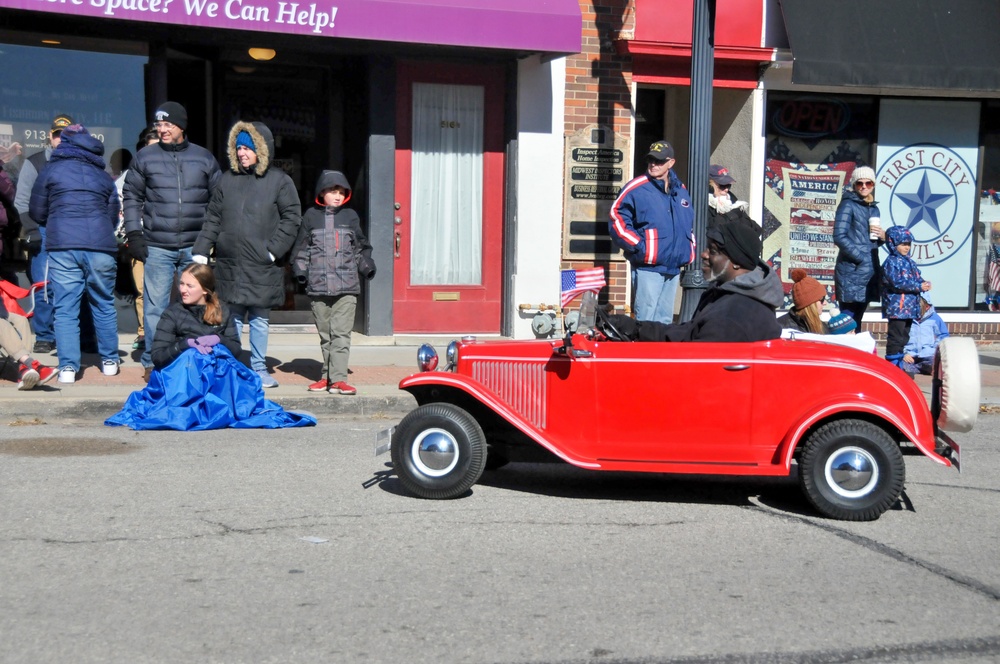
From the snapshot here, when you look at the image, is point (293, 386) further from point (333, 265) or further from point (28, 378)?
point (28, 378)

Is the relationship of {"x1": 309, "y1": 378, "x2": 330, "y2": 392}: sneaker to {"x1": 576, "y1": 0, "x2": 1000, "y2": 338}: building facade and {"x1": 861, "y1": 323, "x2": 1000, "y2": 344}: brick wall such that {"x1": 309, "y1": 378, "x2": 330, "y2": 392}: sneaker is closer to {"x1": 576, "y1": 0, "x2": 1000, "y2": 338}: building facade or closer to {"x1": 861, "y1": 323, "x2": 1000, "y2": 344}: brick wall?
{"x1": 576, "y1": 0, "x2": 1000, "y2": 338}: building facade

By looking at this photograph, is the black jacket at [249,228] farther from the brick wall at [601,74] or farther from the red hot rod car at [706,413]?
the brick wall at [601,74]

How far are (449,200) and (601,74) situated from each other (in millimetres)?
2039

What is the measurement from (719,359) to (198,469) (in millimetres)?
3048

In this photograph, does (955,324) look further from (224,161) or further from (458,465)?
(458,465)

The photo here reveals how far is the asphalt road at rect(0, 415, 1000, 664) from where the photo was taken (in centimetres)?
414

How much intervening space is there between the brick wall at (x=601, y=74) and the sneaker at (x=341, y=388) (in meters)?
3.87

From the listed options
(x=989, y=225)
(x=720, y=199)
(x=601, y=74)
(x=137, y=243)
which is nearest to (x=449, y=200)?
(x=601, y=74)

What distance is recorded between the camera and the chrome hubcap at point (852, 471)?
5.83m

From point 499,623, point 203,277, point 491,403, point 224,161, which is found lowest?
point 499,623

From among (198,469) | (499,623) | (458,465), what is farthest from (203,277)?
(499,623)

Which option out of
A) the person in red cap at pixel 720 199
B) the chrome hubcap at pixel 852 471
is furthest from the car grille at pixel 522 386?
the person in red cap at pixel 720 199

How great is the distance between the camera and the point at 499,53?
11.9 m

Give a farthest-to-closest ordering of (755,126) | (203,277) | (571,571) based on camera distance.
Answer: (755,126) → (203,277) → (571,571)
